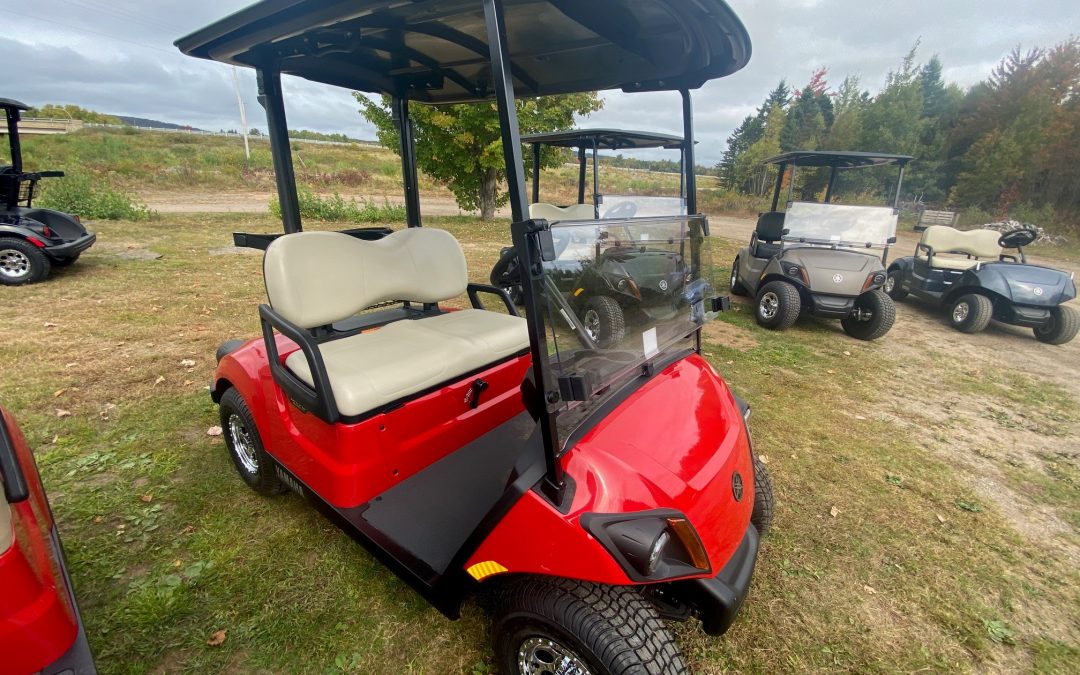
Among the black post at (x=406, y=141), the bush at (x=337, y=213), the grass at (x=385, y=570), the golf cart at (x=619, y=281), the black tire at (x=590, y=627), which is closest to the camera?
the black tire at (x=590, y=627)

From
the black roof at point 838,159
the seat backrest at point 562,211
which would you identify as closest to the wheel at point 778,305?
the black roof at point 838,159

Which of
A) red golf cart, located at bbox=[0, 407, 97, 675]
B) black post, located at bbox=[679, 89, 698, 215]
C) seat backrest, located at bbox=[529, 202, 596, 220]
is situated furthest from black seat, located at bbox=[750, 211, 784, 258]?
red golf cart, located at bbox=[0, 407, 97, 675]

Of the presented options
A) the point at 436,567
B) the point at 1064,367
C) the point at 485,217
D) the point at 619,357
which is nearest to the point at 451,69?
the point at 619,357

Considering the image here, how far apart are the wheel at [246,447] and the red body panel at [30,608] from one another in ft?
3.54

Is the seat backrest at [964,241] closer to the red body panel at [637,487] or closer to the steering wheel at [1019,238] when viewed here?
the steering wheel at [1019,238]

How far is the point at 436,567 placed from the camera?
1.68 meters

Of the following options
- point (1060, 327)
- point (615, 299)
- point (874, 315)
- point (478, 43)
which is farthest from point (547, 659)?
point (1060, 327)

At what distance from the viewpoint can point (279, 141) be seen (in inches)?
90.7

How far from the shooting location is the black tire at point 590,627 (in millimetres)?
1223

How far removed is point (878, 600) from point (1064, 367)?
4.97 meters

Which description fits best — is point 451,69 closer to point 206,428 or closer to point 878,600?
point 206,428

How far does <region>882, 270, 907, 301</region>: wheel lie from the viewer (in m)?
7.15

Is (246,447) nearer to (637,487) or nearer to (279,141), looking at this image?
(279,141)

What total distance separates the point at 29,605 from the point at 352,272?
1.70 m
